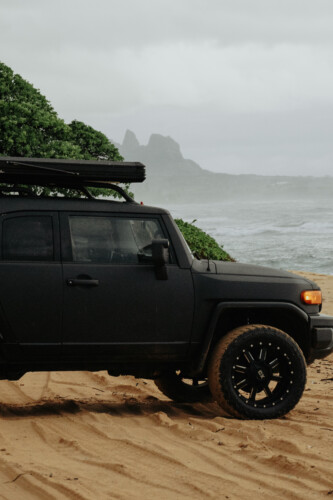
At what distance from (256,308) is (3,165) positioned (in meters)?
2.51

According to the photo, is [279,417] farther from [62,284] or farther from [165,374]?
[62,284]

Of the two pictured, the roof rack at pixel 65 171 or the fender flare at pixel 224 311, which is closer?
the roof rack at pixel 65 171

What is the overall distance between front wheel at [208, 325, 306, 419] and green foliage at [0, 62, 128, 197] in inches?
566

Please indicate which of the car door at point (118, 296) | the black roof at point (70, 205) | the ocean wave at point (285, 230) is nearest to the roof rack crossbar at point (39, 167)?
the black roof at point (70, 205)

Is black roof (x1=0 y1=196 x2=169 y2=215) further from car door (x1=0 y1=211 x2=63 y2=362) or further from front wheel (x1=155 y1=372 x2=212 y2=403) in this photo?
front wheel (x1=155 y1=372 x2=212 y2=403)

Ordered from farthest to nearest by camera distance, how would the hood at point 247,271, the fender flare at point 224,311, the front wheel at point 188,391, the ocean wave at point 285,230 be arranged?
1. the ocean wave at point 285,230
2. the front wheel at point 188,391
3. the hood at point 247,271
4. the fender flare at point 224,311

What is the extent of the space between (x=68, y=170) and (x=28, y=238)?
642mm

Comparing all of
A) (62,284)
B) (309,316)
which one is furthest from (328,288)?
(62,284)

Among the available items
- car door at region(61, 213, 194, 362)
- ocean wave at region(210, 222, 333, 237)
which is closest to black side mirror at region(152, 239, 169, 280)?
car door at region(61, 213, 194, 362)

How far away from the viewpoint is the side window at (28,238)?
665 cm

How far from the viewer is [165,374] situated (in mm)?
7727

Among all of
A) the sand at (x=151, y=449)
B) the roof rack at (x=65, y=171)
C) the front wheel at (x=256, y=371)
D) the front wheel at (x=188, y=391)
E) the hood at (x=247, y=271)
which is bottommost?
the sand at (x=151, y=449)

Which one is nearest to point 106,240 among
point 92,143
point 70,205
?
point 70,205

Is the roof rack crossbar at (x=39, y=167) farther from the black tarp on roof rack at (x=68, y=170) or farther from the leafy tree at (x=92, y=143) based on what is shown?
the leafy tree at (x=92, y=143)
